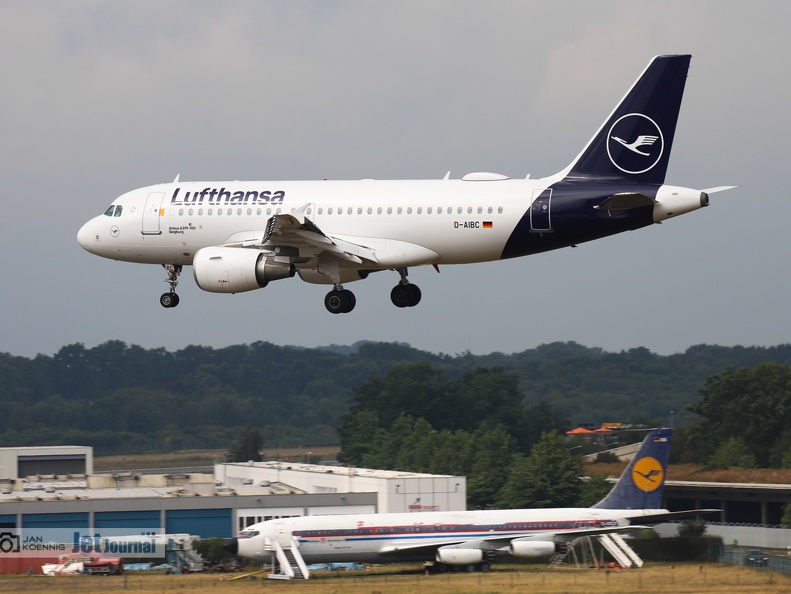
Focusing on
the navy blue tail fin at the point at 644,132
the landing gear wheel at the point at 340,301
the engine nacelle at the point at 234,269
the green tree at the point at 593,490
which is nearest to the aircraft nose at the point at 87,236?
the engine nacelle at the point at 234,269

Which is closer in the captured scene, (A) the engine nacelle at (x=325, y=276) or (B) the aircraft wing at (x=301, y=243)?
(B) the aircraft wing at (x=301, y=243)

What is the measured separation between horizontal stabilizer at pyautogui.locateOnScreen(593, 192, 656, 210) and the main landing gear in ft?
31.4

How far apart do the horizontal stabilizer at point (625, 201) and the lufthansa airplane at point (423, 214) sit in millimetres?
46

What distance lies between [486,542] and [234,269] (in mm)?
17563

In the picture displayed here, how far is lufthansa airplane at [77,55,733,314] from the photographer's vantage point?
51.3 meters

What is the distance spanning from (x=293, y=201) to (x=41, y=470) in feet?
193

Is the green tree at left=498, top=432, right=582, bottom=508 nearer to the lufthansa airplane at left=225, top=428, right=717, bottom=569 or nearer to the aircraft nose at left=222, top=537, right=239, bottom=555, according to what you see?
the lufthansa airplane at left=225, top=428, right=717, bottom=569

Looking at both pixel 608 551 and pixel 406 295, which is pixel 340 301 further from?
pixel 608 551

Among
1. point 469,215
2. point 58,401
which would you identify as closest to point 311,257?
point 469,215

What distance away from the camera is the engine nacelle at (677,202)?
166 feet

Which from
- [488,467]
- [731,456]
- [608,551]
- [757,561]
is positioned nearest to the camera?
[608,551]

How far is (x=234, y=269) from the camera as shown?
52.9m

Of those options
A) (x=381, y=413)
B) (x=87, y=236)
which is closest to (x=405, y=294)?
(x=87, y=236)

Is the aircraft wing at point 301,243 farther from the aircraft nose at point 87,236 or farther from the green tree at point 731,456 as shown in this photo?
the green tree at point 731,456
